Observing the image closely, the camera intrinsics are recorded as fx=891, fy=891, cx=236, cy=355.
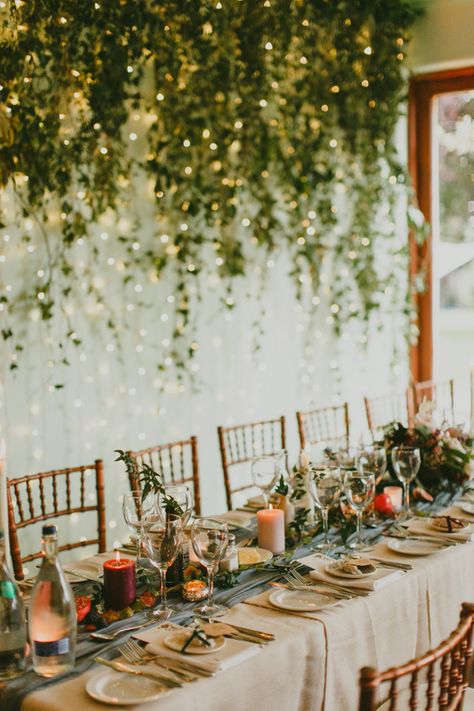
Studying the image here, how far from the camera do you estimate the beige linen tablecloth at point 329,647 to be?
155cm

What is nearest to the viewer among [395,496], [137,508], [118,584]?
[118,584]

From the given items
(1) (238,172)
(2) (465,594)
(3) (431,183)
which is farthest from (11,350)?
(3) (431,183)

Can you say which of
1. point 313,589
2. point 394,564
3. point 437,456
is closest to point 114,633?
point 313,589

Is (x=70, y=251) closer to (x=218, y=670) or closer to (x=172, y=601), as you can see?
(x=172, y=601)

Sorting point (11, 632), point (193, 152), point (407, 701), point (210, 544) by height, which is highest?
point (193, 152)

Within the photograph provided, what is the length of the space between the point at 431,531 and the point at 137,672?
1151 mm

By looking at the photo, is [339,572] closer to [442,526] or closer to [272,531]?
[272,531]

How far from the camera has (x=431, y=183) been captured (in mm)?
5609

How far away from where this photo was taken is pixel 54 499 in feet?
8.66

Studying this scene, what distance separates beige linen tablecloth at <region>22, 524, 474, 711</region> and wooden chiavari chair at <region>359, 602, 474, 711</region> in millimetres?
275

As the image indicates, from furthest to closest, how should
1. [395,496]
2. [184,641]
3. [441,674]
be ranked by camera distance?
[395,496], [184,641], [441,674]

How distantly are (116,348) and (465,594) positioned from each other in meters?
2.07

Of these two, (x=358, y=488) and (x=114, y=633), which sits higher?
(x=358, y=488)

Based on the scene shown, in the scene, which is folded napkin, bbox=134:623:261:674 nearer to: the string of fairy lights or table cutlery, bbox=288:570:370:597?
table cutlery, bbox=288:570:370:597
